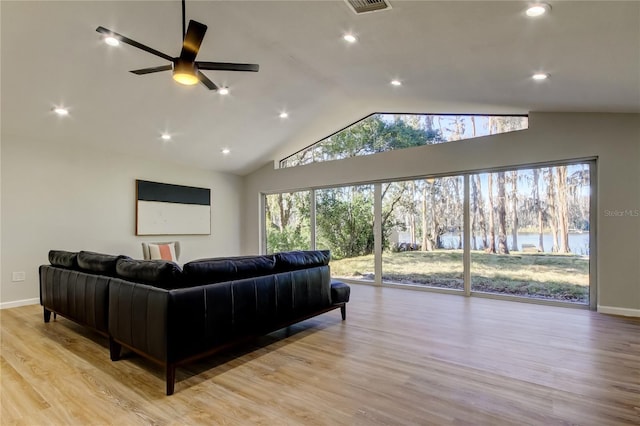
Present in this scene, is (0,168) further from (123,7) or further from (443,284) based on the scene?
(443,284)

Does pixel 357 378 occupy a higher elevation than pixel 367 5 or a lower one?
lower

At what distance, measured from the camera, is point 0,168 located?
4840mm

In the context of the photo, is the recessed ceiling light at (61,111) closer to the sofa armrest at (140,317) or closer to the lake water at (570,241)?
the sofa armrest at (140,317)

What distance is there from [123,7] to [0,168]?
348 centimetres

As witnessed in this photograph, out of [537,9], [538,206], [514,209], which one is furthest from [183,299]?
[538,206]

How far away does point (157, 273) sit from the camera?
2.50 meters

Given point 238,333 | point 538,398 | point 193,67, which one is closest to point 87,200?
point 193,67

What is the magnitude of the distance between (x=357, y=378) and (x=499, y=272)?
3.74 metres

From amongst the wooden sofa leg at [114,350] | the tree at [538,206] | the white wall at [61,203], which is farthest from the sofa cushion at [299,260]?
Answer: the white wall at [61,203]

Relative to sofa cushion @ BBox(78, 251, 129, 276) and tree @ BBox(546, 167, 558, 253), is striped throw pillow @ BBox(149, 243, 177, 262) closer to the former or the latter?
sofa cushion @ BBox(78, 251, 129, 276)

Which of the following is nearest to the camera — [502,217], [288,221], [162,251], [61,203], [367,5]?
[367,5]

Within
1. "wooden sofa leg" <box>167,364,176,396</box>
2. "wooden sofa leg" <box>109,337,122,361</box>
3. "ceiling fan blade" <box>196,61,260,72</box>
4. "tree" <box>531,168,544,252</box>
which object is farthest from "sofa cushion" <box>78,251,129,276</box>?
"tree" <box>531,168,544,252</box>

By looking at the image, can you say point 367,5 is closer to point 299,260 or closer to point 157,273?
point 299,260

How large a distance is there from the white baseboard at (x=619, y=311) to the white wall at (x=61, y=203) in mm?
7133
